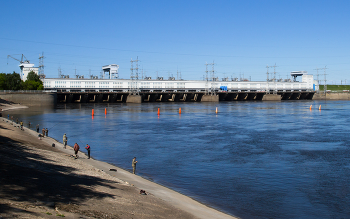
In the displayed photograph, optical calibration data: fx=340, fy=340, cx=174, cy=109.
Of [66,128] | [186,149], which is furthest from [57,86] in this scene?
[186,149]

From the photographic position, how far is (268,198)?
1800cm

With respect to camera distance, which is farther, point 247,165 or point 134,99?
point 134,99

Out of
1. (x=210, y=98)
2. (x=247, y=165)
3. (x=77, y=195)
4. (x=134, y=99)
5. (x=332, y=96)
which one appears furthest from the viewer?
(x=332, y=96)

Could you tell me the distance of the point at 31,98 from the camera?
9769 centimetres

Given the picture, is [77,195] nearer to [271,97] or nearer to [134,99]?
[134,99]

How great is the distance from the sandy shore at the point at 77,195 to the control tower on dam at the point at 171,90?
4249 inches

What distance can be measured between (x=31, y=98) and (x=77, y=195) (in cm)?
9190

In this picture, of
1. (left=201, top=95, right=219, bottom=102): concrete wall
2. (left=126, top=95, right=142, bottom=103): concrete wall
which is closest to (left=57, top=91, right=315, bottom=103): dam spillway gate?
(left=201, top=95, right=219, bottom=102): concrete wall

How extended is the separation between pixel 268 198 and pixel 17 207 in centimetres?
1231

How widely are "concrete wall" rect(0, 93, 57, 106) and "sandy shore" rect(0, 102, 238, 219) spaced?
3253 inches

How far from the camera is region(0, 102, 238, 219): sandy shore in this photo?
38.4ft

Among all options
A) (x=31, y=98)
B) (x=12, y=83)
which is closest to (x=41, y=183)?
(x=31, y=98)

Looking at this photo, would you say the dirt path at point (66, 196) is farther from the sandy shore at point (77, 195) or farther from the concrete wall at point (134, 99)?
the concrete wall at point (134, 99)

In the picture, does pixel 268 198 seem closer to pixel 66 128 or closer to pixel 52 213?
pixel 52 213
